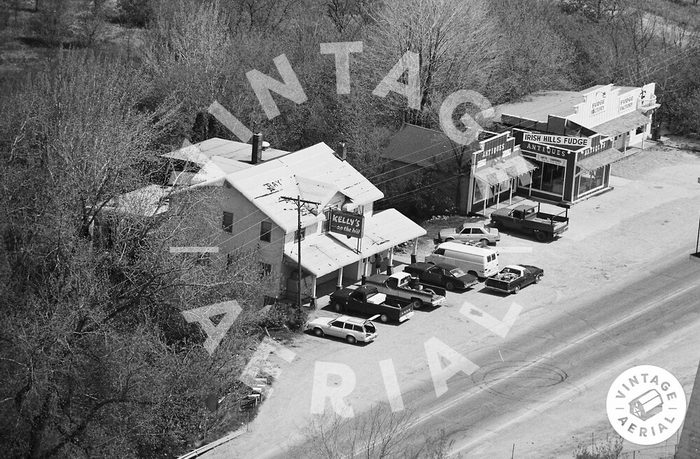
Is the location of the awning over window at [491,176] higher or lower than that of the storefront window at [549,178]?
higher

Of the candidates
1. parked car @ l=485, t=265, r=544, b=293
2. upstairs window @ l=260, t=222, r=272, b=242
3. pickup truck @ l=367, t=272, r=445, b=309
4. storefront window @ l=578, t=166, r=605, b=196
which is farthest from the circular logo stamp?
storefront window @ l=578, t=166, r=605, b=196

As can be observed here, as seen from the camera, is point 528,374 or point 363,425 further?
point 528,374

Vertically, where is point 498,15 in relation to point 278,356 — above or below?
above

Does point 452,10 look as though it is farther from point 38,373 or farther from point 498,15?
point 38,373

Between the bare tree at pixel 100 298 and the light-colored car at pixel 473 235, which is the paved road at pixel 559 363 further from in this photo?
the bare tree at pixel 100 298

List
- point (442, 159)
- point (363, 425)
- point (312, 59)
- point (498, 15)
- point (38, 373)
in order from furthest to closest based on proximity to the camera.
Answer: point (498, 15)
point (312, 59)
point (442, 159)
point (363, 425)
point (38, 373)

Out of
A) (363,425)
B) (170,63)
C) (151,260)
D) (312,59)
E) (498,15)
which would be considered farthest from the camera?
(498,15)

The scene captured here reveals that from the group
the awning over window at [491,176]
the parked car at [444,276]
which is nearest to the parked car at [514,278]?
the parked car at [444,276]

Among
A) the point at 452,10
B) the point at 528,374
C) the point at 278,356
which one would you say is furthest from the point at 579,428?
the point at 452,10

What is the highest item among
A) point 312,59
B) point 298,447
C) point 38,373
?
point 312,59
